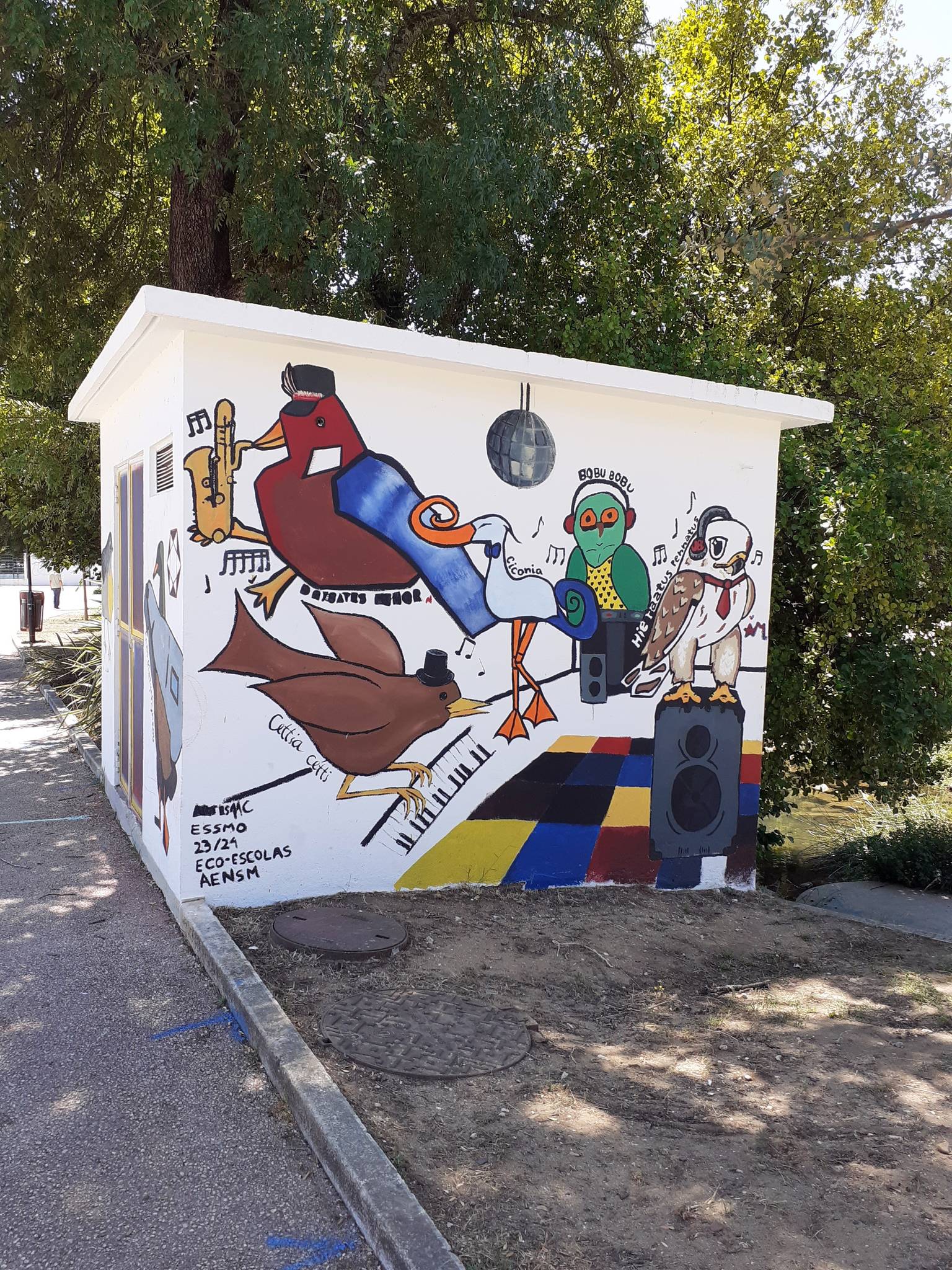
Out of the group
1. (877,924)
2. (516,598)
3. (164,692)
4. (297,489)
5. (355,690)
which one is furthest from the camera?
(877,924)

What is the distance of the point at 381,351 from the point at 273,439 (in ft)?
2.49

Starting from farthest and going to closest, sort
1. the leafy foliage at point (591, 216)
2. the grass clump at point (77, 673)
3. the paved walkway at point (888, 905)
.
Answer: the grass clump at point (77, 673) < the leafy foliage at point (591, 216) < the paved walkway at point (888, 905)

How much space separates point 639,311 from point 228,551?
623cm

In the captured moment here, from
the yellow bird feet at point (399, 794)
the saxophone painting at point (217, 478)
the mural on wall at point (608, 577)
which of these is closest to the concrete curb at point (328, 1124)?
the yellow bird feet at point (399, 794)

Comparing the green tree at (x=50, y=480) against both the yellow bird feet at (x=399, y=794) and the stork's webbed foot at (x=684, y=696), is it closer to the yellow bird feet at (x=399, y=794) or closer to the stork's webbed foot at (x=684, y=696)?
the yellow bird feet at (x=399, y=794)

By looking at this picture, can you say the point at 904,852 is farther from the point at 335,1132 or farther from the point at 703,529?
the point at 335,1132

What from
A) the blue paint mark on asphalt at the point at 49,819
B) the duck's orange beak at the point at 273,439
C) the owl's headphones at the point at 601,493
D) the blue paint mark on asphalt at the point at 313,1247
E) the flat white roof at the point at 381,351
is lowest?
the blue paint mark on asphalt at the point at 49,819

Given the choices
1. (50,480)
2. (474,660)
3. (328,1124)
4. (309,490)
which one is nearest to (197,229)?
(50,480)

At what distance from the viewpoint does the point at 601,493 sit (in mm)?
6516

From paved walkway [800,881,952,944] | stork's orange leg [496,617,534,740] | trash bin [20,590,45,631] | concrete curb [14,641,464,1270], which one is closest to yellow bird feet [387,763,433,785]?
stork's orange leg [496,617,534,740]

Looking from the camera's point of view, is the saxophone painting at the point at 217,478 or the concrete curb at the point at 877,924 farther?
the concrete curb at the point at 877,924

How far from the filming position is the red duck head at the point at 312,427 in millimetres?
5449

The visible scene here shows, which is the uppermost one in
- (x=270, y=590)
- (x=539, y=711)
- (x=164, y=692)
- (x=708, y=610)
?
(x=270, y=590)

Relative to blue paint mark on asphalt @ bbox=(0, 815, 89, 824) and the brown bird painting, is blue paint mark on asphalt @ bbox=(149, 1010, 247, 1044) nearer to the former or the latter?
the brown bird painting
